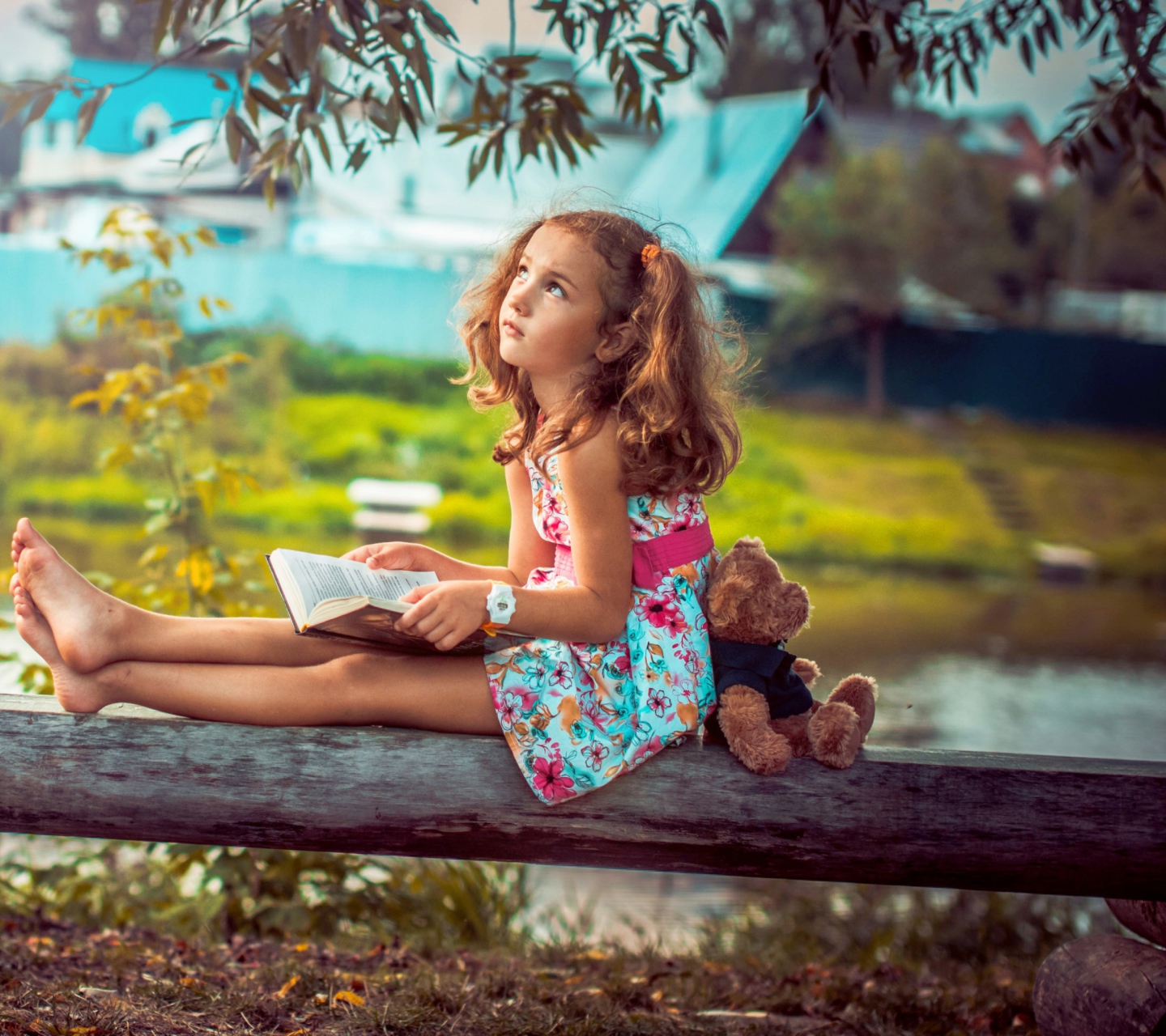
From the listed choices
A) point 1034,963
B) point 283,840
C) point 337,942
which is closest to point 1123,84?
point 1034,963

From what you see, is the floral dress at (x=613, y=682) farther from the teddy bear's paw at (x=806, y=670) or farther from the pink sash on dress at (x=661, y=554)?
the teddy bear's paw at (x=806, y=670)

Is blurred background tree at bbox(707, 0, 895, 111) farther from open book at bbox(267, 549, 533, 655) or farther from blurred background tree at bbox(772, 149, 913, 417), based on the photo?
open book at bbox(267, 549, 533, 655)

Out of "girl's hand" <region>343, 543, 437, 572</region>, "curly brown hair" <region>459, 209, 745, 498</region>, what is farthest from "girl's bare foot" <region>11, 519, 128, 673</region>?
"curly brown hair" <region>459, 209, 745, 498</region>

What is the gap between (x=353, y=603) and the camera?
1773 mm

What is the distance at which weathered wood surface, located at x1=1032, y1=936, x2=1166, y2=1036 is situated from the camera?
2.06 m

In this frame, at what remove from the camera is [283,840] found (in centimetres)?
194

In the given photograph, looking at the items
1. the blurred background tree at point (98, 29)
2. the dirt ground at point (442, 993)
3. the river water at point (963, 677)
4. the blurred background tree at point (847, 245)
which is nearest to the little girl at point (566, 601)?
the dirt ground at point (442, 993)

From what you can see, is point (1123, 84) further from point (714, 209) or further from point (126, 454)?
point (714, 209)

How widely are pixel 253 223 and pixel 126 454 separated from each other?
51.0 ft

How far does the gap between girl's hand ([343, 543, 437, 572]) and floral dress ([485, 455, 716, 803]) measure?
244 millimetres

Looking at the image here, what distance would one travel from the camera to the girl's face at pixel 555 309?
209 centimetres

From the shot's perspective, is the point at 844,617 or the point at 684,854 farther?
the point at 844,617

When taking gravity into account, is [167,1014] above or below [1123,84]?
below

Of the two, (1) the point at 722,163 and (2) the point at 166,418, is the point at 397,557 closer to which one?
(2) the point at 166,418
